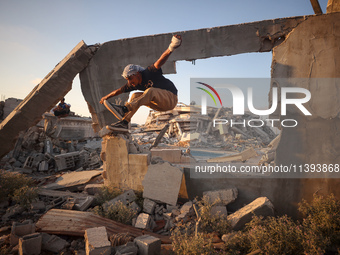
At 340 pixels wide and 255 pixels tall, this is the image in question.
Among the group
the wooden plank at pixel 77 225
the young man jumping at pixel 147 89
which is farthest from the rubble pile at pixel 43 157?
the wooden plank at pixel 77 225

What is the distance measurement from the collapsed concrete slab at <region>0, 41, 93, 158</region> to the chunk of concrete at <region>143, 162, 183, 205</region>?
3483mm

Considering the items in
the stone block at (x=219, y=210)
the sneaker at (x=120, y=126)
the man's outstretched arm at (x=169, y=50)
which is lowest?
the stone block at (x=219, y=210)

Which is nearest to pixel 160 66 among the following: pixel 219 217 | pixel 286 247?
pixel 219 217

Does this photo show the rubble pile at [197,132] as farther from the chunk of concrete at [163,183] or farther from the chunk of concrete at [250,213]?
the chunk of concrete at [250,213]

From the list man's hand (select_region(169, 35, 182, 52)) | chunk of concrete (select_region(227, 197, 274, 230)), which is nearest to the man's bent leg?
man's hand (select_region(169, 35, 182, 52))

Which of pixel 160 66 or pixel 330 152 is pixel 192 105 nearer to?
pixel 160 66

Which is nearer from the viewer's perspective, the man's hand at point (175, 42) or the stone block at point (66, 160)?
the man's hand at point (175, 42)

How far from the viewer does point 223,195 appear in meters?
3.96

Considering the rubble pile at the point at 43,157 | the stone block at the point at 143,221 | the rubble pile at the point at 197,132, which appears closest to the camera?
the stone block at the point at 143,221

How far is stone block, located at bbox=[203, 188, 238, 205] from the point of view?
3900mm

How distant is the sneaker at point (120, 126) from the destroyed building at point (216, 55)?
0.63ft

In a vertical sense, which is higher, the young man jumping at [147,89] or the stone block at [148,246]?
the young man jumping at [147,89]

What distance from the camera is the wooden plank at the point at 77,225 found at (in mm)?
3273

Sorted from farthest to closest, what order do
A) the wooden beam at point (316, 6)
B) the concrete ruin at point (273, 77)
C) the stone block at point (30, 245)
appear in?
1. the wooden beam at point (316, 6)
2. the concrete ruin at point (273, 77)
3. the stone block at point (30, 245)
